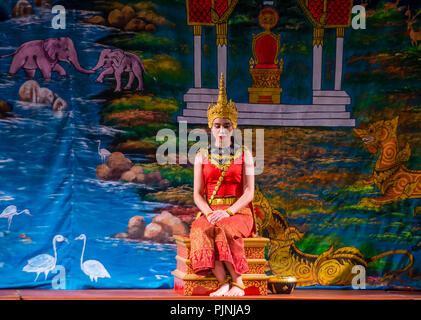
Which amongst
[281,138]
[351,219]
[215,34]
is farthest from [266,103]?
[351,219]

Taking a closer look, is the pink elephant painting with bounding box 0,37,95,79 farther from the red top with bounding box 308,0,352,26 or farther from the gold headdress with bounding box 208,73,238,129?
the red top with bounding box 308,0,352,26

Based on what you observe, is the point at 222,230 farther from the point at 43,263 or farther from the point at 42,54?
the point at 42,54

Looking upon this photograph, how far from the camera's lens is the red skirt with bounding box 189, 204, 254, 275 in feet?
14.4

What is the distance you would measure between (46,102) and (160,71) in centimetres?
114

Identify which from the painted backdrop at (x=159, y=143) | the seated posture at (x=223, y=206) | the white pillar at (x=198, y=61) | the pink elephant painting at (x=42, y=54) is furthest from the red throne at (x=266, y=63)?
the pink elephant painting at (x=42, y=54)

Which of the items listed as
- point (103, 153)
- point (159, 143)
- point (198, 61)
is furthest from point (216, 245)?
point (198, 61)

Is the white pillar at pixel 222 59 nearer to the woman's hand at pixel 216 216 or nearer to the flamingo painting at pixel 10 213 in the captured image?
the woman's hand at pixel 216 216

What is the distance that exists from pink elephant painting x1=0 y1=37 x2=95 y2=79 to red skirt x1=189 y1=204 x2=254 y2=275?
218cm

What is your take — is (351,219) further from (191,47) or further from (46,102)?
(46,102)

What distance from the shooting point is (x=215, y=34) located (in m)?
5.70

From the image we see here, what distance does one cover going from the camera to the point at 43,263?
5438 mm

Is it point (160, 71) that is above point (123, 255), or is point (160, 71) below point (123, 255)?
above

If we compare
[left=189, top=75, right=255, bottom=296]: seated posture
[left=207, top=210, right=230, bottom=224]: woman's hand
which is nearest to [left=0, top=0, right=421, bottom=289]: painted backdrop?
[left=189, top=75, right=255, bottom=296]: seated posture

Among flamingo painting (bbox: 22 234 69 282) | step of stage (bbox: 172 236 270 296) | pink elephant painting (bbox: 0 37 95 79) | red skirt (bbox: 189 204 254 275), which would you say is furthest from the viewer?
pink elephant painting (bbox: 0 37 95 79)
